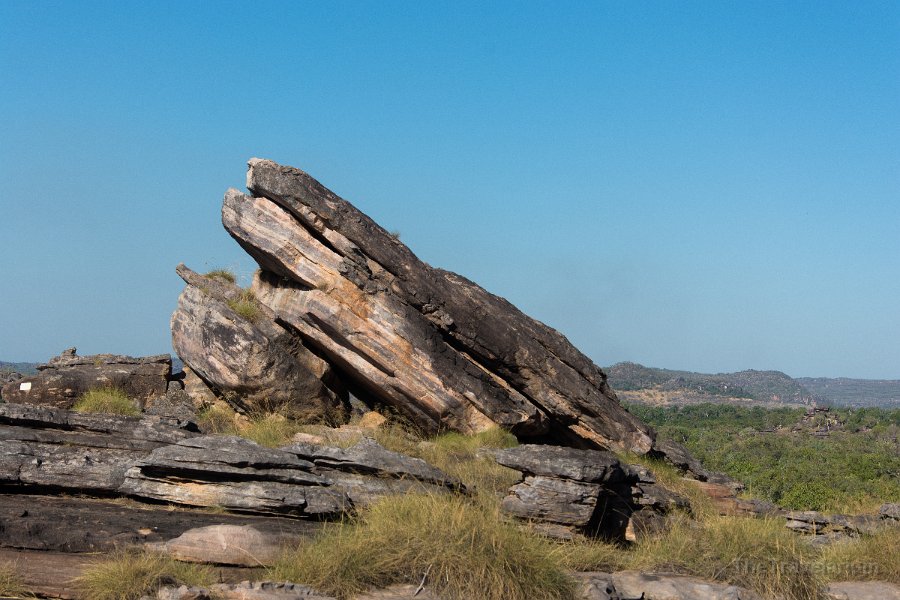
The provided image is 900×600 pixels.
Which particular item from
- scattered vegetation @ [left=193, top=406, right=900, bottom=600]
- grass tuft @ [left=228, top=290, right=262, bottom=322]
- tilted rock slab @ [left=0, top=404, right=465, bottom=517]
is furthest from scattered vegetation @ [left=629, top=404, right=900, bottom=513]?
grass tuft @ [left=228, top=290, right=262, bottom=322]

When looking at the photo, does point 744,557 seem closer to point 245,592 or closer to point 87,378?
point 245,592

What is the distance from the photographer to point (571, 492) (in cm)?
1304

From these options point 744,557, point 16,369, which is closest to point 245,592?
point 744,557

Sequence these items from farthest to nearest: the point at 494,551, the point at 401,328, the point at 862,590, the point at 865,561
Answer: the point at 401,328
the point at 865,561
the point at 862,590
the point at 494,551

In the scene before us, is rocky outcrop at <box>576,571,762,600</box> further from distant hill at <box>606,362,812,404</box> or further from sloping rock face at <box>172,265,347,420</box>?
distant hill at <box>606,362,812,404</box>

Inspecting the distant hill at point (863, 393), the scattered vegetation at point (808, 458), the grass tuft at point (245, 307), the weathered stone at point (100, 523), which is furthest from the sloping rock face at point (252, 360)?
the distant hill at point (863, 393)

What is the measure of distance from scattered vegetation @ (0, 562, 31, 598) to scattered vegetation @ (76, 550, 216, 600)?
0.60 m

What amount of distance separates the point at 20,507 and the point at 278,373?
6542mm

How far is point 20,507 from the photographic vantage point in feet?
37.6

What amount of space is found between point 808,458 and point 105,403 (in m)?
25.9

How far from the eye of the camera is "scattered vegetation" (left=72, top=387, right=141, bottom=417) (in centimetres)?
1723

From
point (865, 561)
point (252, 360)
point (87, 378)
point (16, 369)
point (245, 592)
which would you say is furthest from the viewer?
point (16, 369)

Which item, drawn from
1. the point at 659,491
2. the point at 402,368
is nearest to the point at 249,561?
the point at 402,368

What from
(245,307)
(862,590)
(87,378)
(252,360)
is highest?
(245,307)
